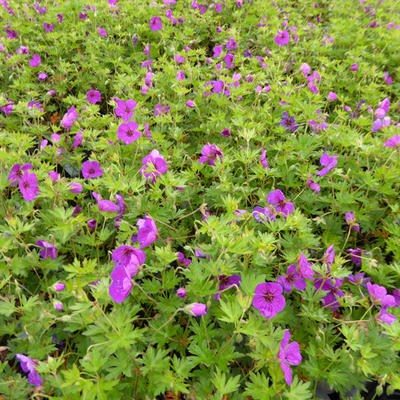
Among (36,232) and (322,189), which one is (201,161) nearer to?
(322,189)

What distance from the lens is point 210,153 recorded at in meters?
2.50

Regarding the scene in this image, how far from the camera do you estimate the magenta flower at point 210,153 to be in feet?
8.09

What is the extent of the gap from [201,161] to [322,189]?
104 cm

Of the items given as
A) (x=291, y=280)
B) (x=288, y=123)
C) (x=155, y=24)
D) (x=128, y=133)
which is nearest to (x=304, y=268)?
(x=291, y=280)

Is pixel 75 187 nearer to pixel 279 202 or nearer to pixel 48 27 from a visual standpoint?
pixel 279 202

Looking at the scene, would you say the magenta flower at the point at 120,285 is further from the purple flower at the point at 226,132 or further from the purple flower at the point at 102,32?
the purple flower at the point at 102,32

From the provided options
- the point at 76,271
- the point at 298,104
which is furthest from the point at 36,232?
the point at 298,104

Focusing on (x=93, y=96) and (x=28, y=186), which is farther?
(x=93, y=96)

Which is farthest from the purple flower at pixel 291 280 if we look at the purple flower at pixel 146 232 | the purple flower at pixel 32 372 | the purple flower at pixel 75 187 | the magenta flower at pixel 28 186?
the magenta flower at pixel 28 186

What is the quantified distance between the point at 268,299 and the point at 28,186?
1.70m

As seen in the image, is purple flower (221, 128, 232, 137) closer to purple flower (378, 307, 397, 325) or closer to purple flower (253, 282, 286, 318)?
purple flower (253, 282, 286, 318)

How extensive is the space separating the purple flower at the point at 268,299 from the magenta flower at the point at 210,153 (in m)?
1.22

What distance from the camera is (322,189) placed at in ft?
8.59

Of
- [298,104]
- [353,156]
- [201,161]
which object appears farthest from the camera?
[298,104]
